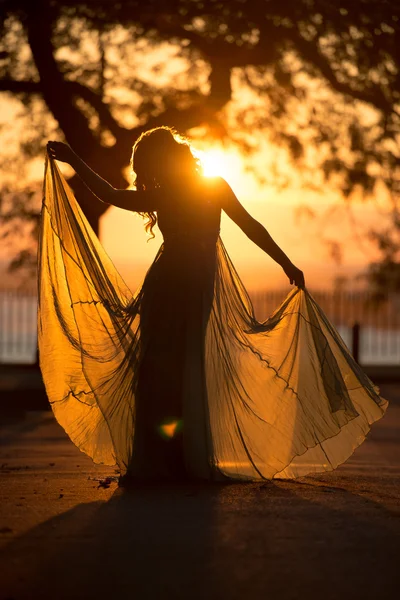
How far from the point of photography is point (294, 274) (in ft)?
20.6

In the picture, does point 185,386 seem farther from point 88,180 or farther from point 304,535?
point 304,535

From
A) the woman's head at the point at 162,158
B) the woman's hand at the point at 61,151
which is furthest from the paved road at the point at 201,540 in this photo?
the woman's hand at the point at 61,151

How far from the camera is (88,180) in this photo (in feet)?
19.7

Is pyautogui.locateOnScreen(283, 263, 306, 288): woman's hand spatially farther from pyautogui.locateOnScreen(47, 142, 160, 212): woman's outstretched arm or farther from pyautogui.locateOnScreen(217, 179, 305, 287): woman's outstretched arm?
pyautogui.locateOnScreen(47, 142, 160, 212): woman's outstretched arm

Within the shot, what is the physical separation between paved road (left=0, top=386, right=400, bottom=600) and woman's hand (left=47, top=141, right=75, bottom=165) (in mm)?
1909

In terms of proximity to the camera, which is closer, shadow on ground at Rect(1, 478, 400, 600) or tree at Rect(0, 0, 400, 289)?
shadow on ground at Rect(1, 478, 400, 600)

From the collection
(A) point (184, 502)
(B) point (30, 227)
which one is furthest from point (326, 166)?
(A) point (184, 502)

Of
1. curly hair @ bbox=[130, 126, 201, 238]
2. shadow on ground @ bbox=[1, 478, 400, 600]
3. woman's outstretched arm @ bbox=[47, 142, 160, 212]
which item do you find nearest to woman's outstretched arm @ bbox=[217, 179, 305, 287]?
curly hair @ bbox=[130, 126, 201, 238]

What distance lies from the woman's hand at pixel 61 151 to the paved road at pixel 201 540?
6.26 ft

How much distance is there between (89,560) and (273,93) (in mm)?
11736

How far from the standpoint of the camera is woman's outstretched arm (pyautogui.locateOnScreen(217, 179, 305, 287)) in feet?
19.6

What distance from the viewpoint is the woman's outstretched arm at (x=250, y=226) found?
19.6ft

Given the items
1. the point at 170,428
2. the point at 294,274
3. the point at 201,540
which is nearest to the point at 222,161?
the point at 294,274

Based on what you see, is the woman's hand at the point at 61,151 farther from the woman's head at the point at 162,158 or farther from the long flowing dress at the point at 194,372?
the long flowing dress at the point at 194,372
